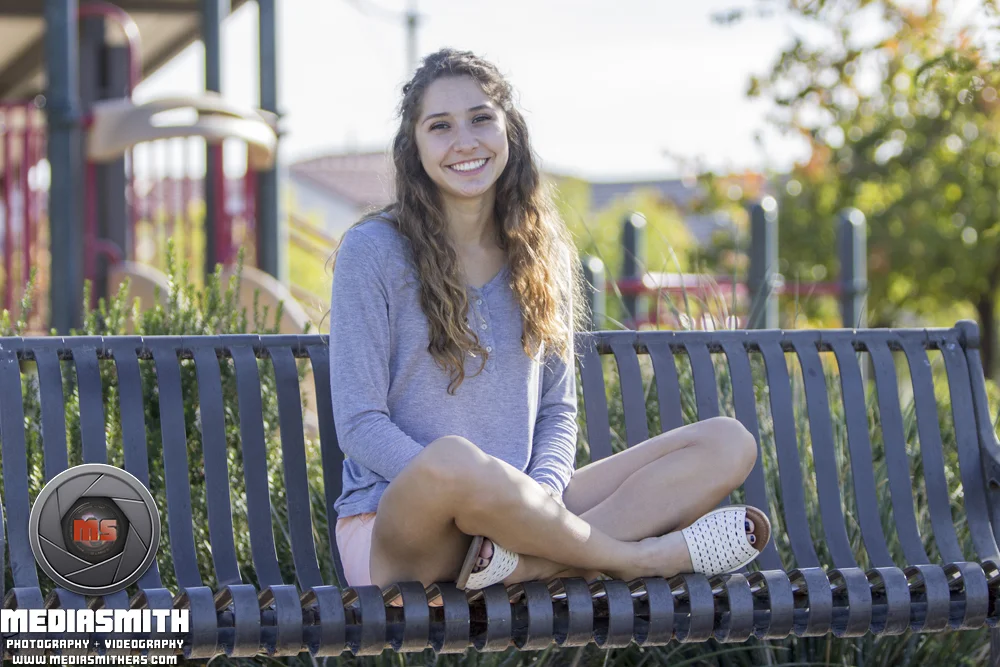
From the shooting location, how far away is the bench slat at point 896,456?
10.5ft

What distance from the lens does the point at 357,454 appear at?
2777 millimetres

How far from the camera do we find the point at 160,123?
5934mm

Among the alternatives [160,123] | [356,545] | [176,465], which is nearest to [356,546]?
[356,545]

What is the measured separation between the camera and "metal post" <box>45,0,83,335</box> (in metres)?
5.09

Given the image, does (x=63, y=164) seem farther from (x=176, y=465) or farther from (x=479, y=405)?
(x=479, y=405)

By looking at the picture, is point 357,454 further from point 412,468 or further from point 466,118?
point 466,118

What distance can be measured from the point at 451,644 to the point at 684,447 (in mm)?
718

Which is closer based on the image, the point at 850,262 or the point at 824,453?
the point at 824,453

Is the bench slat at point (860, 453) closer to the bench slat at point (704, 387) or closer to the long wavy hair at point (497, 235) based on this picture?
the bench slat at point (704, 387)

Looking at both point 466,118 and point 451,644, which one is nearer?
point 451,644

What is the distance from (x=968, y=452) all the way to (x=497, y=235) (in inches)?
52.4

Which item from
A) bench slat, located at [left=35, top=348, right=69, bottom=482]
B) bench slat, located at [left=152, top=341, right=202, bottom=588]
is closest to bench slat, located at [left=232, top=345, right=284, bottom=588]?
bench slat, located at [left=152, top=341, right=202, bottom=588]

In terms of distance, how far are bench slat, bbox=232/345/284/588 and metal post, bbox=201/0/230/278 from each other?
4184 millimetres

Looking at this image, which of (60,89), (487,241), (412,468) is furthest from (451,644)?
(60,89)
